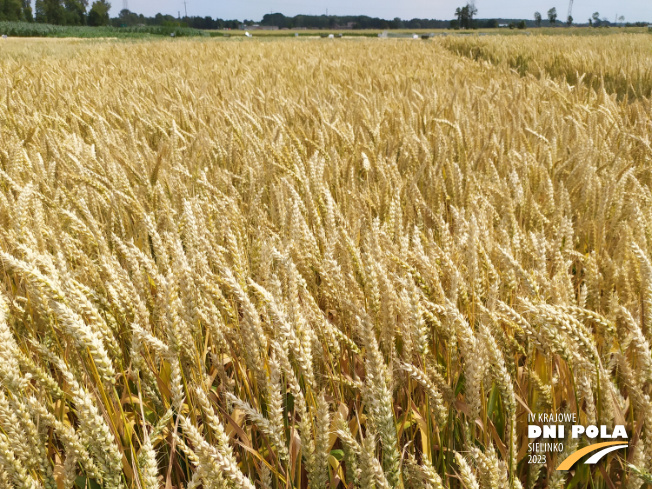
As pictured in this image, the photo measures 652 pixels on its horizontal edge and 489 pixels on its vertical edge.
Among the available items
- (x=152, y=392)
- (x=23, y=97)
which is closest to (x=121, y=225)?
(x=152, y=392)

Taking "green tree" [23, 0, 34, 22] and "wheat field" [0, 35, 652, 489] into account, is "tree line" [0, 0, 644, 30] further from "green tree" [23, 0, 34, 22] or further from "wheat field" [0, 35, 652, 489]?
"wheat field" [0, 35, 652, 489]

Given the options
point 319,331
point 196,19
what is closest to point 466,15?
point 196,19

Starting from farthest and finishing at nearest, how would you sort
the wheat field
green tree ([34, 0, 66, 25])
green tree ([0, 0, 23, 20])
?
green tree ([34, 0, 66, 25])
green tree ([0, 0, 23, 20])
the wheat field

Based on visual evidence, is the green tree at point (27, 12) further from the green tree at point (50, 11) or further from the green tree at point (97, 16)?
the green tree at point (97, 16)

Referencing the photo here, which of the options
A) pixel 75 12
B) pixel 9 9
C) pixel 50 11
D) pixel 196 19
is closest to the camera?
pixel 9 9

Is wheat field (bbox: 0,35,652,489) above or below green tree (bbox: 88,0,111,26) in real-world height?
below

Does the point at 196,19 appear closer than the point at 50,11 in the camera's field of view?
No

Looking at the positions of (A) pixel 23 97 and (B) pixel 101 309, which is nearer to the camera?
(B) pixel 101 309

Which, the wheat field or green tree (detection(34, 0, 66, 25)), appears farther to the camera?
green tree (detection(34, 0, 66, 25))

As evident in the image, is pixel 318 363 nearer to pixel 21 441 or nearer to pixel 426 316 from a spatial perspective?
pixel 426 316

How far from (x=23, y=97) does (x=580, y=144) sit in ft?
12.6

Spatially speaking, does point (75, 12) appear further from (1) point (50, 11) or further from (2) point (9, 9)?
(2) point (9, 9)

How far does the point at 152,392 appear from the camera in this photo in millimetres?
877

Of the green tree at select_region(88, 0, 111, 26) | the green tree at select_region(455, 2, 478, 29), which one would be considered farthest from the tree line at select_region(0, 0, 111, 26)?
the green tree at select_region(455, 2, 478, 29)
